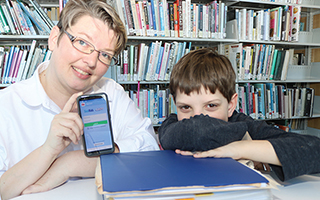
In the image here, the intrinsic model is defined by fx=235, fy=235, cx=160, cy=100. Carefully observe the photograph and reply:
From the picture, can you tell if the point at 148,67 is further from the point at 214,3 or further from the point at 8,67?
the point at 8,67

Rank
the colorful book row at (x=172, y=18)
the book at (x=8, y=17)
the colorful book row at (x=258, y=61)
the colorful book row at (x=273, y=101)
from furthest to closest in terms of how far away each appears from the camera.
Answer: the colorful book row at (x=273, y=101) → the colorful book row at (x=258, y=61) → the colorful book row at (x=172, y=18) → the book at (x=8, y=17)

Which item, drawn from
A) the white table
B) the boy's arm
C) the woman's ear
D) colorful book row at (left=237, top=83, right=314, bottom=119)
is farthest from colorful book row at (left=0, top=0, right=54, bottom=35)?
colorful book row at (left=237, top=83, right=314, bottom=119)

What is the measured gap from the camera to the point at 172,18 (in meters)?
2.26

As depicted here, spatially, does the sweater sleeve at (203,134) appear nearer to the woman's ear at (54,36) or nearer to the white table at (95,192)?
the white table at (95,192)

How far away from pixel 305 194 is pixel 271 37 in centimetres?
257

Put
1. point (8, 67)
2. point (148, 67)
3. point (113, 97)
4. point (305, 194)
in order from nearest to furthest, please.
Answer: point (305, 194), point (113, 97), point (8, 67), point (148, 67)

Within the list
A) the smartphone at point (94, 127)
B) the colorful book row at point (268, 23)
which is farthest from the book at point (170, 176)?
the colorful book row at point (268, 23)

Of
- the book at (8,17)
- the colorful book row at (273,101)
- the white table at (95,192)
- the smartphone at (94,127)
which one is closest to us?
the white table at (95,192)

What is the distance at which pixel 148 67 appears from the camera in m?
2.25

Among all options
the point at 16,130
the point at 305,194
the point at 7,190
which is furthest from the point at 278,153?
the point at 16,130

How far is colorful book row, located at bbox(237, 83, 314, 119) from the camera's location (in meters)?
2.65

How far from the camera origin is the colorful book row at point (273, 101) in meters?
2.65

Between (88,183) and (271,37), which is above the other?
(271,37)

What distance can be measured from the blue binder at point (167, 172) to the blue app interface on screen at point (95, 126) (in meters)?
0.11
